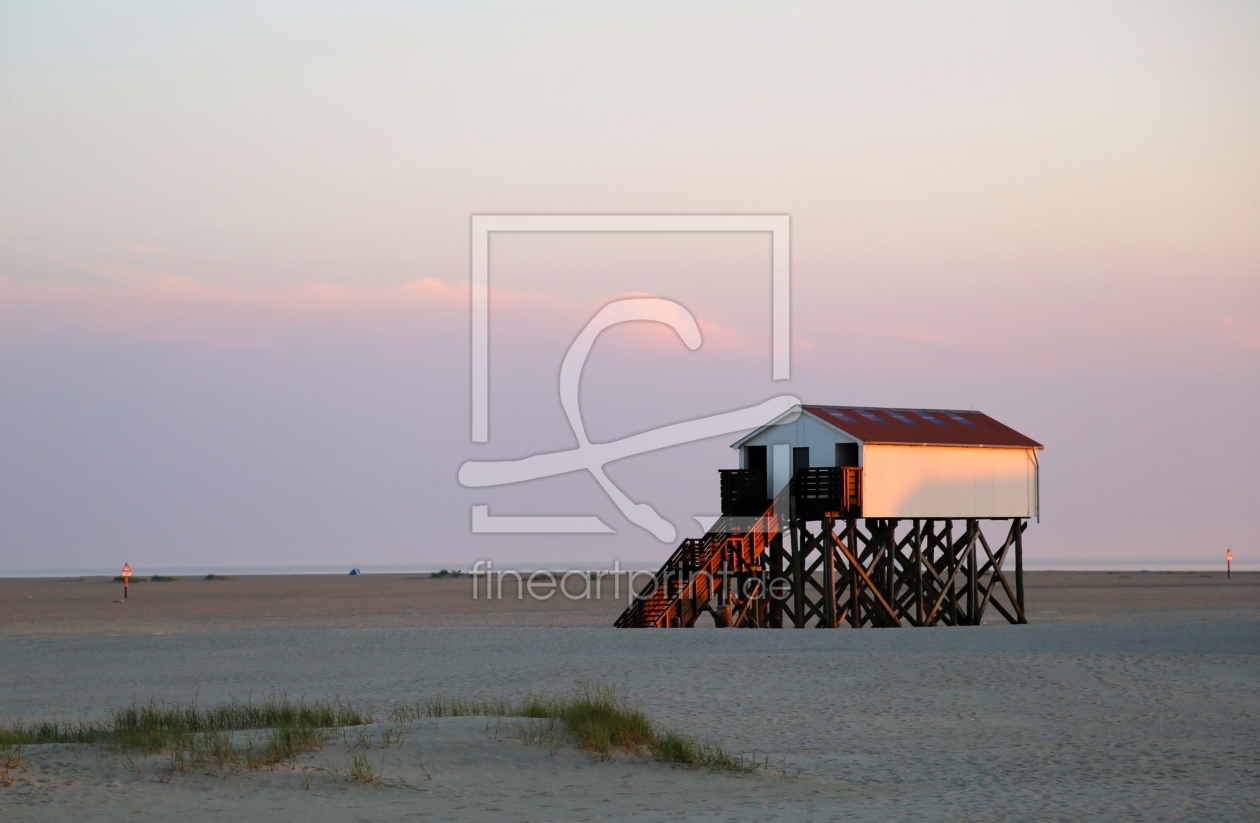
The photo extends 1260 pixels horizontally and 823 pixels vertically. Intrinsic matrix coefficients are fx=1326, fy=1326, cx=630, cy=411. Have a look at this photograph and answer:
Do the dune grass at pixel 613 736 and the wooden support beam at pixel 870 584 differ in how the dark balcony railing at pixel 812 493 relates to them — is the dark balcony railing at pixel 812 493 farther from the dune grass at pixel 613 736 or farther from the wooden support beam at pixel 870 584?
the dune grass at pixel 613 736

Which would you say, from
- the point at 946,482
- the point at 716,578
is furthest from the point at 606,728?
the point at 946,482

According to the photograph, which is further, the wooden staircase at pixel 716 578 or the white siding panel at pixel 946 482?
the white siding panel at pixel 946 482

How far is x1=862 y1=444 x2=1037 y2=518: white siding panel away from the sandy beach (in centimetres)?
462

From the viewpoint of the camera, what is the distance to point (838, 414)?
33000 millimetres

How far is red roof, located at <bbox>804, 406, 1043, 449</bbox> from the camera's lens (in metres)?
32.1

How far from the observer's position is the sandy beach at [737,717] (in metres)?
11.1

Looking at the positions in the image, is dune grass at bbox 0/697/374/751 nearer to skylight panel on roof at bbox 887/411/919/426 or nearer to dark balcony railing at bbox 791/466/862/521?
dark balcony railing at bbox 791/466/862/521

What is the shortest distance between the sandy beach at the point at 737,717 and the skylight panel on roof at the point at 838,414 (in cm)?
653

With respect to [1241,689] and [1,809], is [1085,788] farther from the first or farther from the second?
[1,809]

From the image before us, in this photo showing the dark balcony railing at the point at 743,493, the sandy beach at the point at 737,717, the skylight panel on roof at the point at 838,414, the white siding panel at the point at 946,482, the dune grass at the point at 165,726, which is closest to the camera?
the sandy beach at the point at 737,717

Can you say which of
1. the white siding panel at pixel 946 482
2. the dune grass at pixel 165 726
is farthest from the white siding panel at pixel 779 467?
the dune grass at pixel 165 726

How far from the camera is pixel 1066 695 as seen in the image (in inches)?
704

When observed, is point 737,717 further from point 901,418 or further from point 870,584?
point 901,418

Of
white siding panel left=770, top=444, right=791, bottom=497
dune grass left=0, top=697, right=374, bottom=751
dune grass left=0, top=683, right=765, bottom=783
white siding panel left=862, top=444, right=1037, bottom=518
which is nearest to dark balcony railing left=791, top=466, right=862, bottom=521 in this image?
white siding panel left=862, top=444, right=1037, bottom=518
